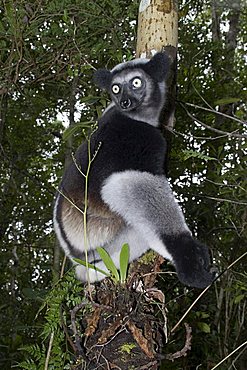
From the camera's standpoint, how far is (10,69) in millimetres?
3342

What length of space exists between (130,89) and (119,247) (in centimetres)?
88

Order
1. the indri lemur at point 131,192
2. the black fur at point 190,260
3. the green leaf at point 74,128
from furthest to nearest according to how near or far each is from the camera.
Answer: the green leaf at point 74,128 → the indri lemur at point 131,192 → the black fur at point 190,260

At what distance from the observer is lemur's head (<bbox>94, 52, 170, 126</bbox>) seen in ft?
8.91

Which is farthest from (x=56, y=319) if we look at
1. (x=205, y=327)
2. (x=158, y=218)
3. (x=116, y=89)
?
(x=205, y=327)

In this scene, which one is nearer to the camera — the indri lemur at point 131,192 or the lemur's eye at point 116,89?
the indri lemur at point 131,192

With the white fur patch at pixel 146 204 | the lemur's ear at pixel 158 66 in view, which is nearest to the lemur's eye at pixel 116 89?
the lemur's ear at pixel 158 66

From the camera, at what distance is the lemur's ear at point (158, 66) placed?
2.45 m

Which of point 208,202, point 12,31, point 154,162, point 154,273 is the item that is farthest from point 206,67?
point 154,273

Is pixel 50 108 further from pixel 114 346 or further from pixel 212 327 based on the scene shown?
pixel 114 346

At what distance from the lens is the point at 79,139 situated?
5719 mm

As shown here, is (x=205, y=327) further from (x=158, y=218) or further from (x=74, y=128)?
(x=74, y=128)

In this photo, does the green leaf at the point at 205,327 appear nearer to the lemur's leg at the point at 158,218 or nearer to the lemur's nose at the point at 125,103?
the lemur's leg at the point at 158,218

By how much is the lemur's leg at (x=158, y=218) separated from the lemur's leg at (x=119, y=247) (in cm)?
6

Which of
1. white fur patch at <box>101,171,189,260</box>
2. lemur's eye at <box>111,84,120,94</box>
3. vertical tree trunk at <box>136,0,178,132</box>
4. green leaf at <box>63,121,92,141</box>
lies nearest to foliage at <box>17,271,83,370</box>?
white fur patch at <box>101,171,189,260</box>
